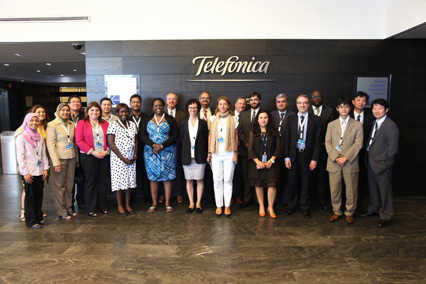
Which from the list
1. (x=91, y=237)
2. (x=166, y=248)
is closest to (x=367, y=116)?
(x=166, y=248)

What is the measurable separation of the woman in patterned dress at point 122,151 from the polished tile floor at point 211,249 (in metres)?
0.56

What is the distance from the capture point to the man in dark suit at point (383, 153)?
405 cm

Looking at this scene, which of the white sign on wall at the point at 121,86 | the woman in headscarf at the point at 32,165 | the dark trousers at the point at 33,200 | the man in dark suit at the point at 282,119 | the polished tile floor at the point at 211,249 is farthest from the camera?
the white sign on wall at the point at 121,86

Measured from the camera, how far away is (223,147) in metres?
4.41

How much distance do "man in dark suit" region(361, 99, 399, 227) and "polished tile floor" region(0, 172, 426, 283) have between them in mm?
331

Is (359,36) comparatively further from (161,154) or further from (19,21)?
(19,21)

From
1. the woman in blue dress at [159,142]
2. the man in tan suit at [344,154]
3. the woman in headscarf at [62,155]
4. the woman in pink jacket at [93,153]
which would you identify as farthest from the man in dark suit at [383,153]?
the woman in headscarf at [62,155]

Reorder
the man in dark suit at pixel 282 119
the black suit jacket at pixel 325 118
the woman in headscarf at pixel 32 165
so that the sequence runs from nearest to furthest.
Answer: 1. the woman in headscarf at pixel 32 165
2. the man in dark suit at pixel 282 119
3. the black suit jacket at pixel 325 118

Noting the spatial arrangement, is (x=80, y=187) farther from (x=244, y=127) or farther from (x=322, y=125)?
(x=322, y=125)

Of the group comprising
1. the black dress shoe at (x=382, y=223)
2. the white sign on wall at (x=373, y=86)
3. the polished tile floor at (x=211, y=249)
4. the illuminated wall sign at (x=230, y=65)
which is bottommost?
the polished tile floor at (x=211, y=249)

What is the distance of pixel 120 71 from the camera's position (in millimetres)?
5617

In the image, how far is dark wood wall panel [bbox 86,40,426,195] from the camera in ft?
18.1

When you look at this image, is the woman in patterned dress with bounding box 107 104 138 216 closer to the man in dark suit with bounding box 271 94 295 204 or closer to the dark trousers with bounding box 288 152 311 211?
the man in dark suit with bounding box 271 94 295 204

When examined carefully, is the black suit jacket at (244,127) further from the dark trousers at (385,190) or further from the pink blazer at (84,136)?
the pink blazer at (84,136)
